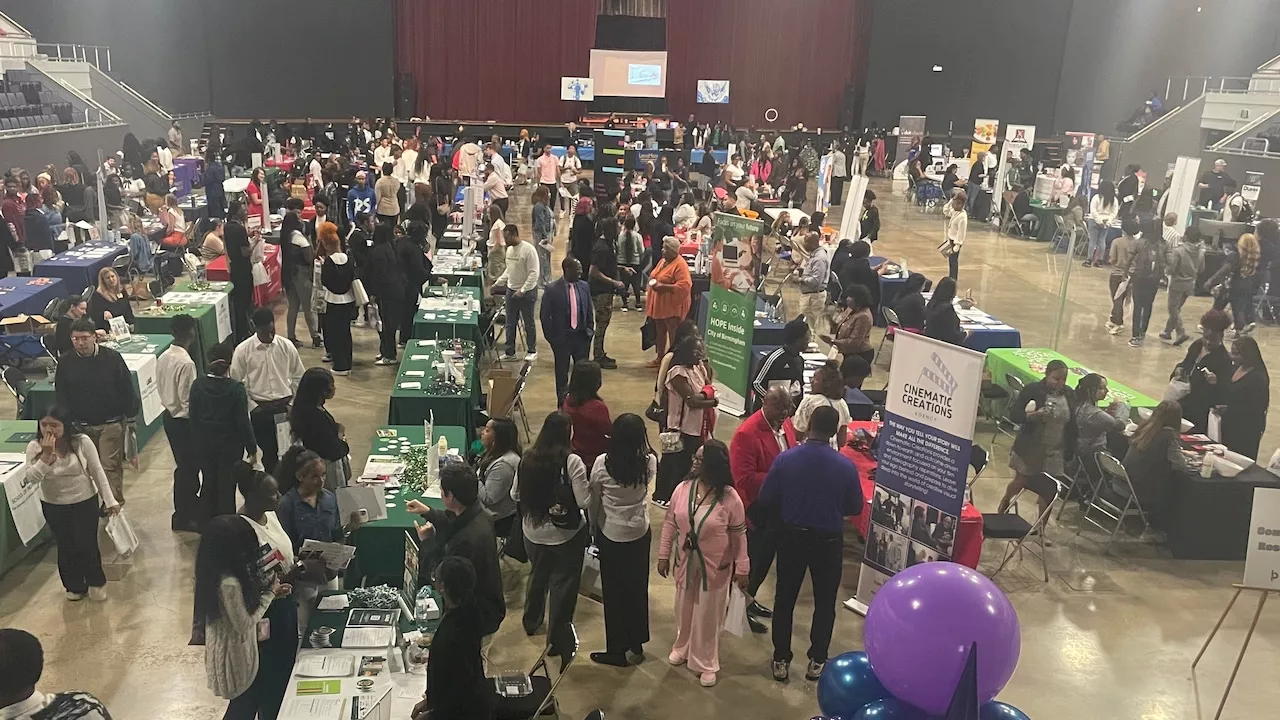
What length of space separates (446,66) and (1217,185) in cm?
2020

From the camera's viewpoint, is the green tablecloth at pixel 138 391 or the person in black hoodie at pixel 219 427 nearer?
the person in black hoodie at pixel 219 427

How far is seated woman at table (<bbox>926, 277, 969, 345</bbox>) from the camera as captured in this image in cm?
779

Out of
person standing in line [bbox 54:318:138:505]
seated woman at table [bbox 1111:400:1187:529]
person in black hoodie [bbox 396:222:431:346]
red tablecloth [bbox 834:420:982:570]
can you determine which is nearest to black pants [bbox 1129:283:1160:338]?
seated woman at table [bbox 1111:400:1187:529]

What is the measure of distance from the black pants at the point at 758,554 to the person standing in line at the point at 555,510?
90 centimetres

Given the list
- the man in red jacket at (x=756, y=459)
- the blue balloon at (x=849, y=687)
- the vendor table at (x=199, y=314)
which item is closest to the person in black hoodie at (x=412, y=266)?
the vendor table at (x=199, y=314)

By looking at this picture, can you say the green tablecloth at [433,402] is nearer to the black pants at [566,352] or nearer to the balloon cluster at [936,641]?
the black pants at [566,352]

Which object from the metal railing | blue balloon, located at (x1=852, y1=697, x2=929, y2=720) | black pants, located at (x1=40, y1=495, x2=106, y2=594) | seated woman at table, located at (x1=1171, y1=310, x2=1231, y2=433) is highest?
the metal railing

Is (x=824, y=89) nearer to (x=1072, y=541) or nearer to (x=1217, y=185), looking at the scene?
(x=1217, y=185)

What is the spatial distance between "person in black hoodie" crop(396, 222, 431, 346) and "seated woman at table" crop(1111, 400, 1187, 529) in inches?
243

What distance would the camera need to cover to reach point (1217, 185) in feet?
52.9

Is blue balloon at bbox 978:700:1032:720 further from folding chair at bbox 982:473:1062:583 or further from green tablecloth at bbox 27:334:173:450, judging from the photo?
green tablecloth at bbox 27:334:173:450

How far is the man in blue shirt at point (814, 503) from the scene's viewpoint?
432 cm

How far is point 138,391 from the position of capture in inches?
275

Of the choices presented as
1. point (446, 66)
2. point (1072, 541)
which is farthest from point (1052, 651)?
point (446, 66)
